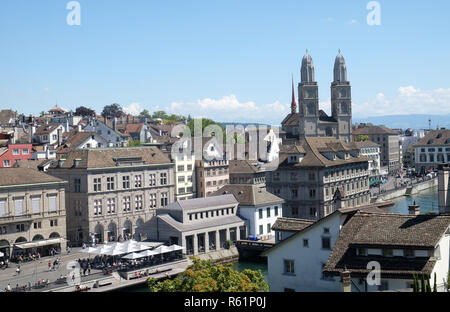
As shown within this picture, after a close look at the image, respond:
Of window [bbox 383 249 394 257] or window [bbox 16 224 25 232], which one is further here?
window [bbox 16 224 25 232]

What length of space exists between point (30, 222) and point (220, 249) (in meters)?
20.0

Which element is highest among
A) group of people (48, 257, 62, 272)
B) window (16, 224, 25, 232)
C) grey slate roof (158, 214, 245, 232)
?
window (16, 224, 25, 232)

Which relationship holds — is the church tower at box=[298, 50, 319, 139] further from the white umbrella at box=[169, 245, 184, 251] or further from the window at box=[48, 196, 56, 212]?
the white umbrella at box=[169, 245, 184, 251]

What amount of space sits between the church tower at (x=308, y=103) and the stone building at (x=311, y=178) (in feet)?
173

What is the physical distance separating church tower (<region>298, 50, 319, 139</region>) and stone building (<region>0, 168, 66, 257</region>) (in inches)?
3398

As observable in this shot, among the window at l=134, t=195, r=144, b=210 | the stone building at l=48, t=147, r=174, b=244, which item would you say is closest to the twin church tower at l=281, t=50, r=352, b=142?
the stone building at l=48, t=147, r=174, b=244

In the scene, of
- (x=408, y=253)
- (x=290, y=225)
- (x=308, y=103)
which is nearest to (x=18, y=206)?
(x=290, y=225)

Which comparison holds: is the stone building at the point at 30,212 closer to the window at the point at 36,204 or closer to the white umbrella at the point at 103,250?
the window at the point at 36,204

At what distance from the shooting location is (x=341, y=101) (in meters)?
150

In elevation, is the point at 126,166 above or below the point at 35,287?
above

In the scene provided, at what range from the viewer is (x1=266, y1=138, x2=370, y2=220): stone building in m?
85.1
